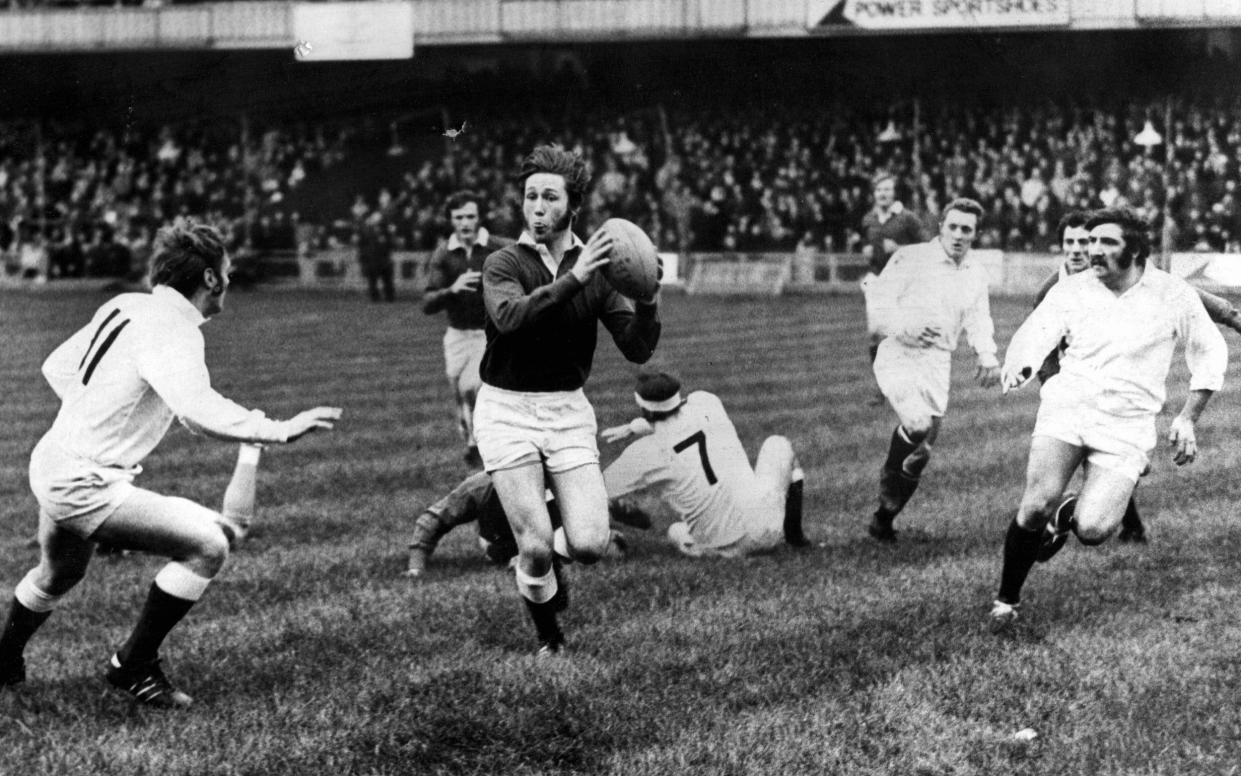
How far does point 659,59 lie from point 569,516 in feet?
97.5

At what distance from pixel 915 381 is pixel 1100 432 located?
8.32ft

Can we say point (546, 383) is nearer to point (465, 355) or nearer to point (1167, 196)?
point (465, 355)

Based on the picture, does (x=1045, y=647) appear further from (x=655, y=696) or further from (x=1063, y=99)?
(x=1063, y=99)

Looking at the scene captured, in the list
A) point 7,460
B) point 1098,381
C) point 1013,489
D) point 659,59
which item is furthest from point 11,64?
point 1098,381

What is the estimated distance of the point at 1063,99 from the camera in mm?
32062

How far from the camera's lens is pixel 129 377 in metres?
5.27

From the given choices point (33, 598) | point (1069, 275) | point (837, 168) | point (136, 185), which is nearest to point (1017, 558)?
point (1069, 275)

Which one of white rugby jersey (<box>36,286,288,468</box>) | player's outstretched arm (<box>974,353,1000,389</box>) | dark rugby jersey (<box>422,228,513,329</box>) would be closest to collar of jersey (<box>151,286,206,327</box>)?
white rugby jersey (<box>36,286,288,468</box>)

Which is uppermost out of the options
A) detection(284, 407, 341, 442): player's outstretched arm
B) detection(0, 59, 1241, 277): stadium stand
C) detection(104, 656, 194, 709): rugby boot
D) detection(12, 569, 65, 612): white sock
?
detection(0, 59, 1241, 277): stadium stand

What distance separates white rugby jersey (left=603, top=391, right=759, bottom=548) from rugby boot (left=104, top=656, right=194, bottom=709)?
9.95 ft

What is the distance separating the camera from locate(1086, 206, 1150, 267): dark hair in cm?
649

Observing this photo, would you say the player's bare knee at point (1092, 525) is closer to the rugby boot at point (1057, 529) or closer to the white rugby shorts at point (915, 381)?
the rugby boot at point (1057, 529)

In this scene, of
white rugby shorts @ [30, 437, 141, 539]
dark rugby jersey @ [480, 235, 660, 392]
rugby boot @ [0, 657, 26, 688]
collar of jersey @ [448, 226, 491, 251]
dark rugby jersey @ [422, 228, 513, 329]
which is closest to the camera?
white rugby shorts @ [30, 437, 141, 539]

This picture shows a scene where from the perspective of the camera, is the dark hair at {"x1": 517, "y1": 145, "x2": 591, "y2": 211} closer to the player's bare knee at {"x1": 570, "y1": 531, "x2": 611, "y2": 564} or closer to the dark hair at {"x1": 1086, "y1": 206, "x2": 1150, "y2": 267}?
the player's bare knee at {"x1": 570, "y1": 531, "x2": 611, "y2": 564}
